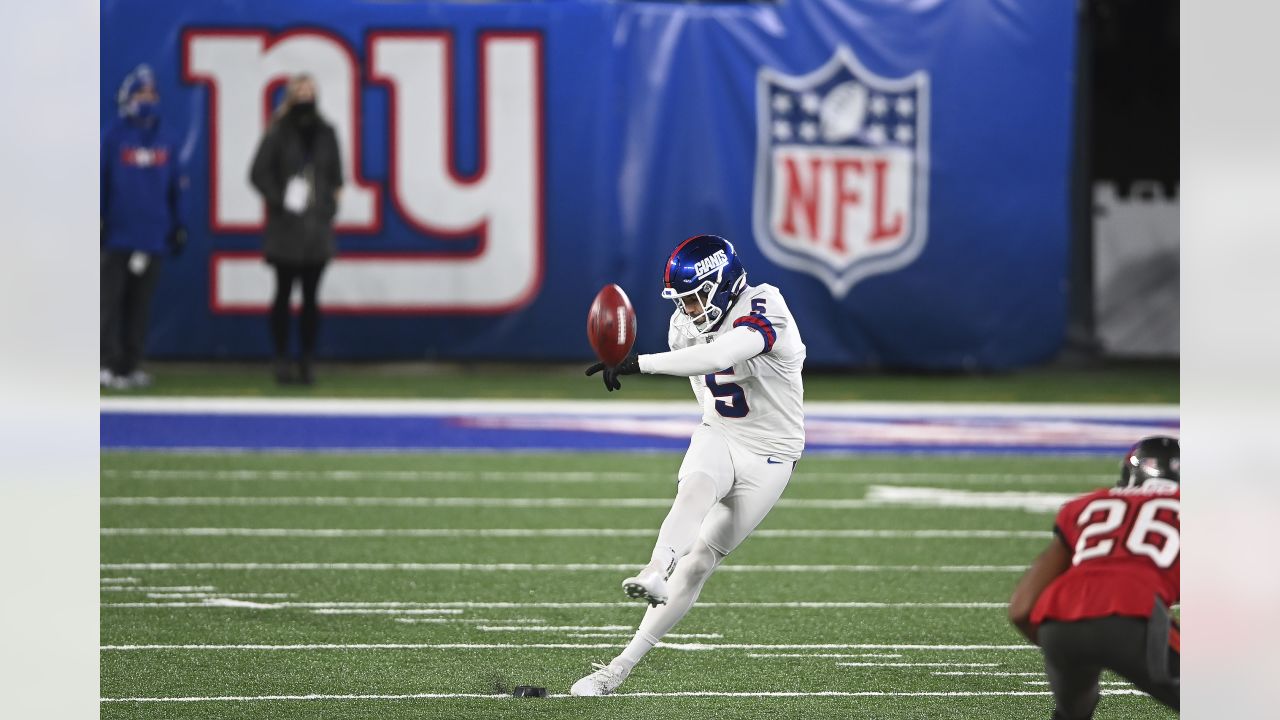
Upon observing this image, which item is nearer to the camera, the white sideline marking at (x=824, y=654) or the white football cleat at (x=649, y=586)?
the white football cleat at (x=649, y=586)

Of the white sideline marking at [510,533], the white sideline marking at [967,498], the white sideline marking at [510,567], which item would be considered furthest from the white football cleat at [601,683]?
the white sideline marking at [967,498]

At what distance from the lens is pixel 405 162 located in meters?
13.4

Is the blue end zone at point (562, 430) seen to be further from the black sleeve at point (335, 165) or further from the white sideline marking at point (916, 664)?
the white sideline marking at point (916, 664)

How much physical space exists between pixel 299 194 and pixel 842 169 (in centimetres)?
396

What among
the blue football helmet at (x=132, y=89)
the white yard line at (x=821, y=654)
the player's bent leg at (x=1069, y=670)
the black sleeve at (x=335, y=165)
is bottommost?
the white yard line at (x=821, y=654)

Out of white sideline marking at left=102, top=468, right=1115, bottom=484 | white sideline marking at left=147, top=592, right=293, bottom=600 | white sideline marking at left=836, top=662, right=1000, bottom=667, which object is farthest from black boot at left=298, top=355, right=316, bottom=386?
white sideline marking at left=836, top=662, right=1000, bottom=667

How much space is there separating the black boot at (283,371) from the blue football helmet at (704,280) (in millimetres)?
7650

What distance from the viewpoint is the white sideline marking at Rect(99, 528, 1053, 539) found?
24.5ft

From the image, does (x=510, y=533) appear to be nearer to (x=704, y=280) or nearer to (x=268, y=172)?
(x=704, y=280)

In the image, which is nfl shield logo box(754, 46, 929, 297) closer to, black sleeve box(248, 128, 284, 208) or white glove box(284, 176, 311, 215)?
white glove box(284, 176, 311, 215)

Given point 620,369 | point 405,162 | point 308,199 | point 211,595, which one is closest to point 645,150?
point 405,162

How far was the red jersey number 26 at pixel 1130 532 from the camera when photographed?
3.52 metres
